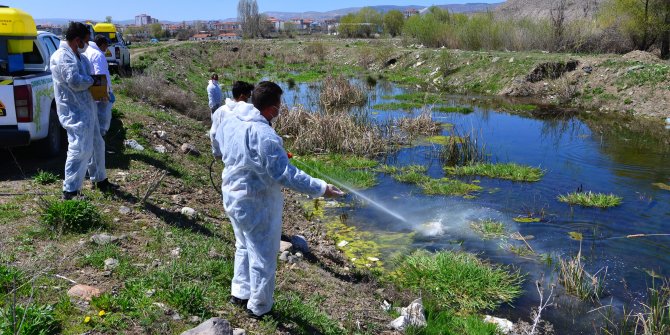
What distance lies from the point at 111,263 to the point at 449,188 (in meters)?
7.51

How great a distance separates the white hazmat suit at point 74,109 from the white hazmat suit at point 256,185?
2793 mm

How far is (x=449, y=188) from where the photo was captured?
11.3 metres

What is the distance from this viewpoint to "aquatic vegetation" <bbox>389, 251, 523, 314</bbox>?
684 centimetres

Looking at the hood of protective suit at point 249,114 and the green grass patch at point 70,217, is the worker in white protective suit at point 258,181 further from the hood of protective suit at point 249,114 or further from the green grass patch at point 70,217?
the green grass patch at point 70,217

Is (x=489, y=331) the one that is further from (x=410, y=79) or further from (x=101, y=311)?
(x=410, y=79)

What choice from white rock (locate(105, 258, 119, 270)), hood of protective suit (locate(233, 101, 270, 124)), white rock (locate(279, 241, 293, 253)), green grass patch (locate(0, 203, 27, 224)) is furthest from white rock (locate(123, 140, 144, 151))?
hood of protective suit (locate(233, 101, 270, 124))

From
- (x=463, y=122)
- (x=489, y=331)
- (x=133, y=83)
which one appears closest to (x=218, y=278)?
(x=489, y=331)

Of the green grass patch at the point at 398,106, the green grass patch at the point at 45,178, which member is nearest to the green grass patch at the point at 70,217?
the green grass patch at the point at 45,178

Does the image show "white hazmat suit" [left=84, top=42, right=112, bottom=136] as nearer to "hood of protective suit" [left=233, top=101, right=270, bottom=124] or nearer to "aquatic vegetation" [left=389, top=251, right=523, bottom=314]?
"hood of protective suit" [left=233, top=101, right=270, bottom=124]

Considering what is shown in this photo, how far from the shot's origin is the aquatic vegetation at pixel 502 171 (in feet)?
40.0

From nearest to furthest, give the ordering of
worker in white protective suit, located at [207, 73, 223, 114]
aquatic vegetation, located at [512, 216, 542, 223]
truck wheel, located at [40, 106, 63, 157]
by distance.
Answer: truck wheel, located at [40, 106, 63, 157], aquatic vegetation, located at [512, 216, 542, 223], worker in white protective suit, located at [207, 73, 223, 114]

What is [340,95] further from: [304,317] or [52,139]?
[304,317]

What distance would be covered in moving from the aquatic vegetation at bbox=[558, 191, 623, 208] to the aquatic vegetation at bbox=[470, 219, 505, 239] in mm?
2032

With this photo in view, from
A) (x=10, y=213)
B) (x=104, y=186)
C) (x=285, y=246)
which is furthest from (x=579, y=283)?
(x=10, y=213)
